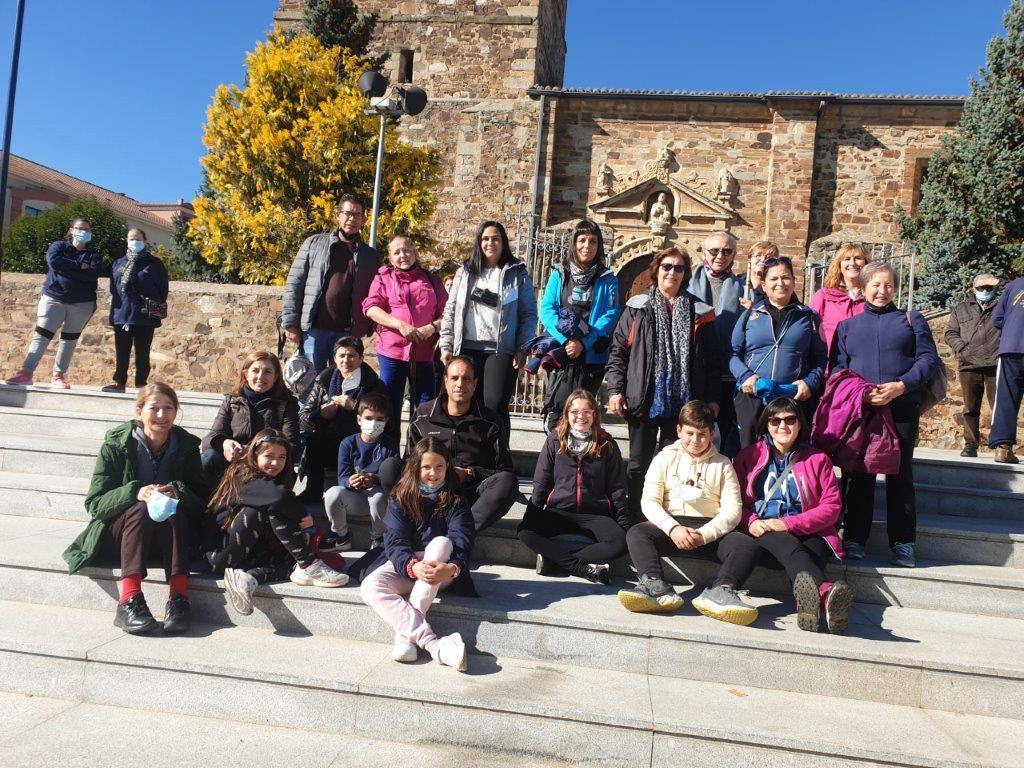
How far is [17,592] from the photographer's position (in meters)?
3.65

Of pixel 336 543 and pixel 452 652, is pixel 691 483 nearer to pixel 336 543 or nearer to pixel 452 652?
pixel 452 652

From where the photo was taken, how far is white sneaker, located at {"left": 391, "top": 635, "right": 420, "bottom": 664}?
3.12 m

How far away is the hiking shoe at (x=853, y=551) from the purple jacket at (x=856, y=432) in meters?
0.43

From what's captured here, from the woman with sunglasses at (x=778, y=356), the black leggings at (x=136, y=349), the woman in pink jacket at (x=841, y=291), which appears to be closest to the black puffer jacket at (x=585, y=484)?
the woman with sunglasses at (x=778, y=356)

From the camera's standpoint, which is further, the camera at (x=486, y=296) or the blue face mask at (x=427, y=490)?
the camera at (x=486, y=296)

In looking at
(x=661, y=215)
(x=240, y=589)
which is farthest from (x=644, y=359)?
(x=661, y=215)

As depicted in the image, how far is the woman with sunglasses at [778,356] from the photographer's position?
4168mm

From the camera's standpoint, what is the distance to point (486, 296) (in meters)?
4.62

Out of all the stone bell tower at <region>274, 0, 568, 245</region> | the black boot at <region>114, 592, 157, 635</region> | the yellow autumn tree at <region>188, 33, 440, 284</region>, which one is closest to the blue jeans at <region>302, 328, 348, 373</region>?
the black boot at <region>114, 592, 157, 635</region>

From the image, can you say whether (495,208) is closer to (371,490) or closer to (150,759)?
(371,490)

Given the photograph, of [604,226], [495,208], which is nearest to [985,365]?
[604,226]

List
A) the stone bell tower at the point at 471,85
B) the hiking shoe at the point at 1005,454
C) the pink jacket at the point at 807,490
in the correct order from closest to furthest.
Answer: the pink jacket at the point at 807,490, the hiking shoe at the point at 1005,454, the stone bell tower at the point at 471,85

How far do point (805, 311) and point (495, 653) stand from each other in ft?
8.64

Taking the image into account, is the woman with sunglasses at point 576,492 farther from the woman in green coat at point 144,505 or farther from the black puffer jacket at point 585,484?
the woman in green coat at point 144,505
